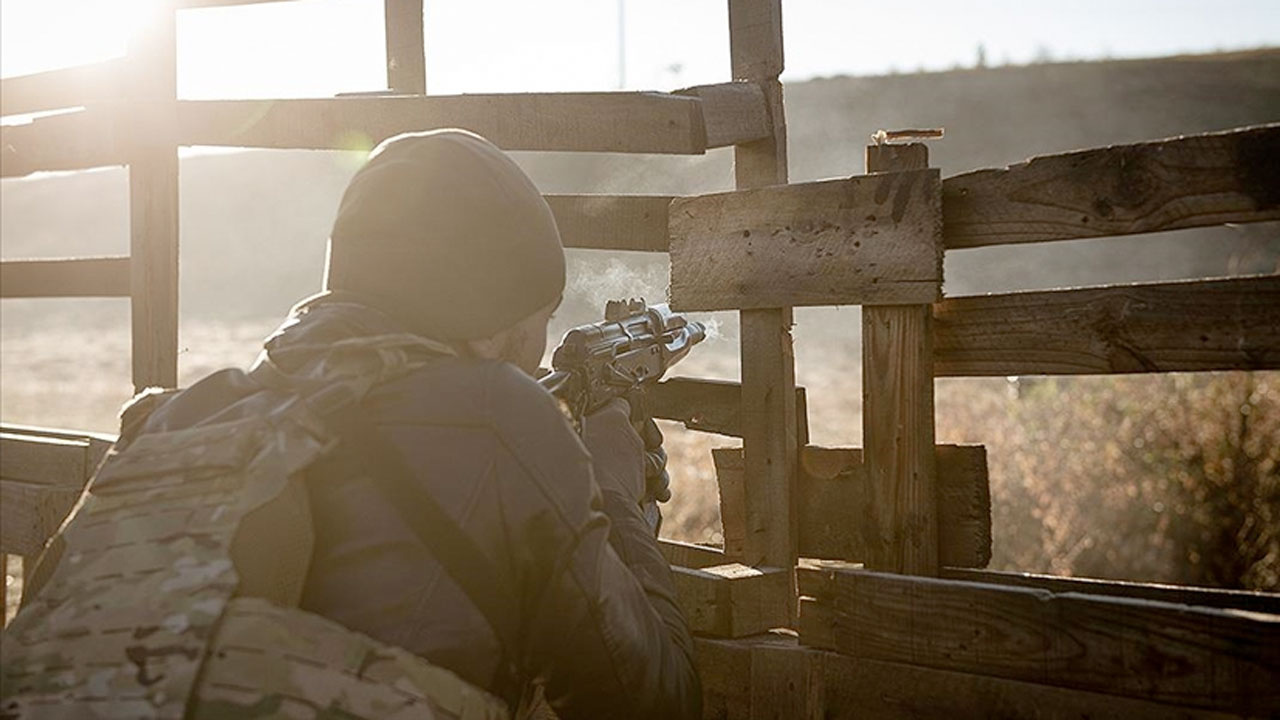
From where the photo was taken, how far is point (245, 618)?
2146mm

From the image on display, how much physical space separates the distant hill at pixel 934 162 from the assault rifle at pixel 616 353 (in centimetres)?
4169

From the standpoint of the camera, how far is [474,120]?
4066 mm

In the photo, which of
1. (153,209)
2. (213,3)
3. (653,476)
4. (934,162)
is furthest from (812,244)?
(934,162)

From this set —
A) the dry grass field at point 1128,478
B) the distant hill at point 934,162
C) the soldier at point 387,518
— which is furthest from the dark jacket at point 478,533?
the distant hill at point 934,162

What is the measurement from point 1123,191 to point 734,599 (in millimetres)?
1491

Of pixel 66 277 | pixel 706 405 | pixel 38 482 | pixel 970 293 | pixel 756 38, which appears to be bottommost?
pixel 38 482

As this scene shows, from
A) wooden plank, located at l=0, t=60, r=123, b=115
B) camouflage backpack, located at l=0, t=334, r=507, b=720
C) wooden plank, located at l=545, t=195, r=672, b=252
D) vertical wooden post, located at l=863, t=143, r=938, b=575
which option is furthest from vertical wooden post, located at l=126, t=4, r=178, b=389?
camouflage backpack, located at l=0, t=334, r=507, b=720

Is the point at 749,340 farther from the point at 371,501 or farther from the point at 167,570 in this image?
the point at 167,570

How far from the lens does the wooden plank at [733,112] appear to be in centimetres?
368

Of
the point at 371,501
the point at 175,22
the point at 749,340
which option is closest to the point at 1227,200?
the point at 749,340

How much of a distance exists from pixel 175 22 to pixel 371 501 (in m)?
3.58

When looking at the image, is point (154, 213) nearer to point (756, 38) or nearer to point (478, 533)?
point (756, 38)

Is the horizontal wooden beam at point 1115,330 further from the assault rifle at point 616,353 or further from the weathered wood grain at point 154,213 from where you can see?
the weathered wood grain at point 154,213

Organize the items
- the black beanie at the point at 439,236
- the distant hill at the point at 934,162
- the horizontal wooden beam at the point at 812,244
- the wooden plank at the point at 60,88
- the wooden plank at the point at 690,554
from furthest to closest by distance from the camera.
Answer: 1. the distant hill at the point at 934,162
2. the wooden plank at the point at 60,88
3. the wooden plank at the point at 690,554
4. the horizontal wooden beam at the point at 812,244
5. the black beanie at the point at 439,236
